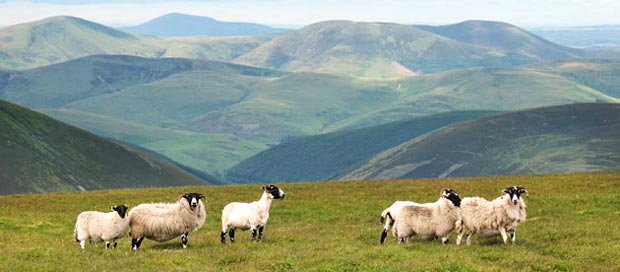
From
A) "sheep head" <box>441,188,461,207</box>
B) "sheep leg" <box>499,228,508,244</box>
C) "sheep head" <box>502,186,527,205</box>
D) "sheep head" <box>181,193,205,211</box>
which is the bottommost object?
"sheep leg" <box>499,228,508,244</box>

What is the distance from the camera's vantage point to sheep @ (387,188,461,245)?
2667 cm

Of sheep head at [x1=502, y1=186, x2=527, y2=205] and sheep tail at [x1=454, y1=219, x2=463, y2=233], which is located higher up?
sheep head at [x1=502, y1=186, x2=527, y2=205]

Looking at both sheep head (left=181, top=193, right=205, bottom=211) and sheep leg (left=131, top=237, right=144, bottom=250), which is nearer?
sheep leg (left=131, top=237, right=144, bottom=250)

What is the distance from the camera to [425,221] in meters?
26.7

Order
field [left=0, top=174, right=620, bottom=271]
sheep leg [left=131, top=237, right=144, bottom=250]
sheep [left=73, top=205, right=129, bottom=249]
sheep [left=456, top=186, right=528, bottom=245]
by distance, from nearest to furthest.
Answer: field [left=0, top=174, right=620, bottom=271], sheep [left=456, top=186, right=528, bottom=245], sheep leg [left=131, top=237, right=144, bottom=250], sheep [left=73, top=205, right=129, bottom=249]

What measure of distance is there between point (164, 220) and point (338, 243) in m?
6.94

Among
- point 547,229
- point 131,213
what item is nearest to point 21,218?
point 131,213

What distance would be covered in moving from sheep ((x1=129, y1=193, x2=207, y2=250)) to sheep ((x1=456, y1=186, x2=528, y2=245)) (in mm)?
10506

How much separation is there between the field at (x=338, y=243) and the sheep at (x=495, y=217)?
534mm

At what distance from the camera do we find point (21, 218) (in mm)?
41125

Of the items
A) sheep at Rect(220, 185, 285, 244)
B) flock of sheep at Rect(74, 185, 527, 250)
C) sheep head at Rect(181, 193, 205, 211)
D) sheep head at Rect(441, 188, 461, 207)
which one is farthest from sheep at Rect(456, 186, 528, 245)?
sheep head at Rect(181, 193, 205, 211)

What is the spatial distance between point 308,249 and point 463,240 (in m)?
6.64

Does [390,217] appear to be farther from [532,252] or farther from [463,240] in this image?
[532,252]

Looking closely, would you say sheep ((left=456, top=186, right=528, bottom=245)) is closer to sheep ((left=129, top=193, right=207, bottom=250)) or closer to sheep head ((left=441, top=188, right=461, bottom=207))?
sheep head ((left=441, top=188, right=461, bottom=207))
